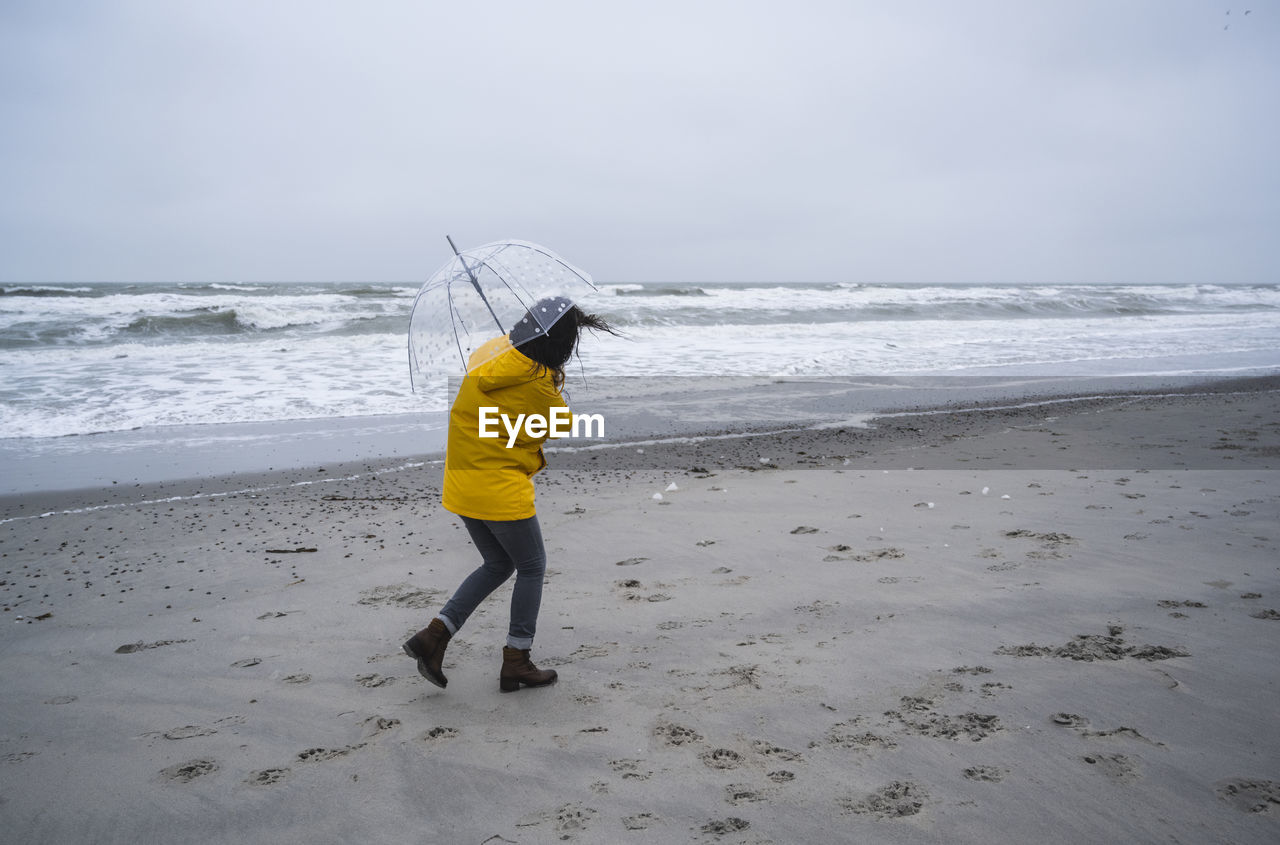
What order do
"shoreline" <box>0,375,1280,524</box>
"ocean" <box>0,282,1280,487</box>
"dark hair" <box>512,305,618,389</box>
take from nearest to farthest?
"dark hair" <box>512,305,618,389</box>
"shoreline" <box>0,375,1280,524</box>
"ocean" <box>0,282,1280,487</box>

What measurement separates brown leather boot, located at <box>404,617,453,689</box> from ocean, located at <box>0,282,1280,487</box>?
1.45m

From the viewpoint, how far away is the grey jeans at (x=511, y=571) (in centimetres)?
305

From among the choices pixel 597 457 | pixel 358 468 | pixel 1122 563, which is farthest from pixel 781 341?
pixel 1122 563

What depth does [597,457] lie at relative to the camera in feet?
26.4

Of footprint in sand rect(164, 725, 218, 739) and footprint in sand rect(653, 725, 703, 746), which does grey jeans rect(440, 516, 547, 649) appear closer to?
footprint in sand rect(653, 725, 703, 746)

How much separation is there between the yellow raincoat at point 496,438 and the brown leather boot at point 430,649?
0.51 m

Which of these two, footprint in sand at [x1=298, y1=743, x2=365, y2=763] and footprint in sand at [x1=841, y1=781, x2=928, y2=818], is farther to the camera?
footprint in sand at [x1=298, y1=743, x2=365, y2=763]

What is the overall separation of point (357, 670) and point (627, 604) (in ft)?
4.38

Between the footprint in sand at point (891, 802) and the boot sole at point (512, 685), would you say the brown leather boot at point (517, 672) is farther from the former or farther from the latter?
the footprint in sand at point (891, 802)

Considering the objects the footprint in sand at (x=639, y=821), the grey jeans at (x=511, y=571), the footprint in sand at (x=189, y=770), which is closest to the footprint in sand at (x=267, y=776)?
the footprint in sand at (x=189, y=770)

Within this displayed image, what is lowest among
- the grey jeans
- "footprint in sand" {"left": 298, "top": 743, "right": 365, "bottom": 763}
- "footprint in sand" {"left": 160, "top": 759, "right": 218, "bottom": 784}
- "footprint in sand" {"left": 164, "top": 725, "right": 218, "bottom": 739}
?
"footprint in sand" {"left": 164, "top": 725, "right": 218, "bottom": 739}

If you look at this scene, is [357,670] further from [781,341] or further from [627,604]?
[781,341]

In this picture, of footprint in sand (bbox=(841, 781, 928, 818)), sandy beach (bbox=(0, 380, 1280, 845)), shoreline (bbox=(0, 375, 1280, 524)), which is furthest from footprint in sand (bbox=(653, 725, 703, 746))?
shoreline (bbox=(0, 375, 1280, 524))

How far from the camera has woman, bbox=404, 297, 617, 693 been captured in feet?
→ 9.43
